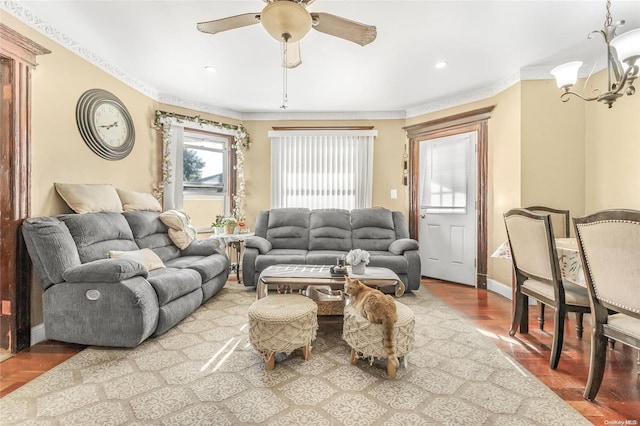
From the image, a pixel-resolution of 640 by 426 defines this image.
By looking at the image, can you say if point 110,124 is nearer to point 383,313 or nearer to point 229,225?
point 229,225

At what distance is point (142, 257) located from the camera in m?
2.64

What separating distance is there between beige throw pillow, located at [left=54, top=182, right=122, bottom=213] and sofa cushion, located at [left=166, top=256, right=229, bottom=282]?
2.62ft

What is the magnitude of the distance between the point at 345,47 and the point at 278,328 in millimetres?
2529

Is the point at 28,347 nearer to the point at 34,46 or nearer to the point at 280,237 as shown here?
the point at 34,46

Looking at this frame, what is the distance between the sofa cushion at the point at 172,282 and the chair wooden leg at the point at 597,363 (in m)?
2.77

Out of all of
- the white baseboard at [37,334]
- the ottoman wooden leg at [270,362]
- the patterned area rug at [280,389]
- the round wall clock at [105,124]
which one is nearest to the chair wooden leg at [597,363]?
the patterned area rug at [280,389]

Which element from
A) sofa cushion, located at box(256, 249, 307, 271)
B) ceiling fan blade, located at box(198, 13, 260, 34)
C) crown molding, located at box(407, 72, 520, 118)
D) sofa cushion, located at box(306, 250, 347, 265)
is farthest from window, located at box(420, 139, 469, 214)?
ceiling fan blade, located at box(198, 13, 260, 34)

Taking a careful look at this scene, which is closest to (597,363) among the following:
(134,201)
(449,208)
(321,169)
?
(449,208)

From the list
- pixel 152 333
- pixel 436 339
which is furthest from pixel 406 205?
pixel 152 333

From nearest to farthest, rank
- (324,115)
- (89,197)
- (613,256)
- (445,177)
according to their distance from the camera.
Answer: (613,256) < (89,197) < (445,177) < (324,115)

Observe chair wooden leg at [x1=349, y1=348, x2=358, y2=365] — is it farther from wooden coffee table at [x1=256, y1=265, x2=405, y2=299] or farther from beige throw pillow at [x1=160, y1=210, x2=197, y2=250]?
beige throw pillow at [x1=160, y1=210, x2=197, y2=250]

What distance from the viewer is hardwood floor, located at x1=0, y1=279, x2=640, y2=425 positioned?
58.9 inches

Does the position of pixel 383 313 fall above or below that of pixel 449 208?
below

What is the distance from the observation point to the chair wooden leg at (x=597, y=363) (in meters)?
1.52
